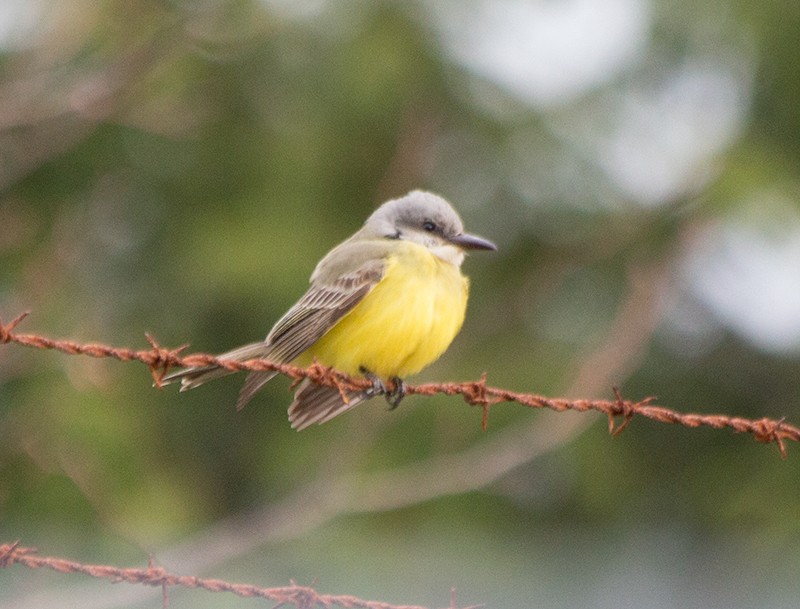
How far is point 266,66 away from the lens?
45.5 ft

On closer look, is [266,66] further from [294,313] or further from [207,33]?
[294,313]

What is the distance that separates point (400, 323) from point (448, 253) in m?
0.69

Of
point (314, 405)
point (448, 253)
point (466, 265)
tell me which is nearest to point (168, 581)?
point (314, 405)

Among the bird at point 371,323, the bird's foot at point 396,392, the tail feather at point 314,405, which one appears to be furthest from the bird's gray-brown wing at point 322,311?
the bird's foot at point 396,392

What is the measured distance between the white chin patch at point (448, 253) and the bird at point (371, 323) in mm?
13

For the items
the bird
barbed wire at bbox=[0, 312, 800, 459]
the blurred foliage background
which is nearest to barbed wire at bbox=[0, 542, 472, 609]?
barbed wire at bbox=[0, 312, 800, 459]

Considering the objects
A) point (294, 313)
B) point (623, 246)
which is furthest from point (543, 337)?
point (294, 313)

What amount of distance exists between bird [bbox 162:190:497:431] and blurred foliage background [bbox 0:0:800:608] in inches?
180

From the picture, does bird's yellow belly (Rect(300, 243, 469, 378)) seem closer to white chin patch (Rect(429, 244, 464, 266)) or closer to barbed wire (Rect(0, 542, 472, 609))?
white chin patch (Rect(429, 244, 464, 266))

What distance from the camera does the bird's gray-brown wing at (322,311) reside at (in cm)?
558

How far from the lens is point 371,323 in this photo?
5562 mm

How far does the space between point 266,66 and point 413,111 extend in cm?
243

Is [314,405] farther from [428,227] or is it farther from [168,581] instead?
[168,581]

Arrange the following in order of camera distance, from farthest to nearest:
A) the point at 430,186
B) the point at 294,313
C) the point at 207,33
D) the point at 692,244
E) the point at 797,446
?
1. the point at 430,186
2. the point at 797,446
3. the point at 692,244
4. the point at 207,33
5. the point at 294,313
